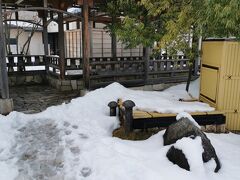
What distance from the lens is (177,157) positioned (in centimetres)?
451

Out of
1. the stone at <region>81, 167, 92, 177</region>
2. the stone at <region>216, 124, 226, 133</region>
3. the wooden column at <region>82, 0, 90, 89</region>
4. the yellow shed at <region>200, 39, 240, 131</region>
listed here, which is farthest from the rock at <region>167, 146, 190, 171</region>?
the wooden column at <region>82, 0, 90, 89</region>

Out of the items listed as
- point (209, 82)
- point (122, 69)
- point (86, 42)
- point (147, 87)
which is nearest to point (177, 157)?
point (209, 82)

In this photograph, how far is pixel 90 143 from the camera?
5.55 meters

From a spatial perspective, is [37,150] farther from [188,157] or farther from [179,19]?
[179,19]

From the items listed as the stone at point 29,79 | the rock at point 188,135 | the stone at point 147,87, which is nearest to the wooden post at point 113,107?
the rock at point 188,135

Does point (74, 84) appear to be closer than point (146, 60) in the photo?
No

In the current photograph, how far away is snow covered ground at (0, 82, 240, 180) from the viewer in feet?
14.3

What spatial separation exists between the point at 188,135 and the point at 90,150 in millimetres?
1951

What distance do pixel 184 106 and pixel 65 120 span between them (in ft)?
10.8

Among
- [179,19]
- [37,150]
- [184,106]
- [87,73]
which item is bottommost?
[37,150]

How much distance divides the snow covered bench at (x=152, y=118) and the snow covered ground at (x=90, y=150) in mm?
263

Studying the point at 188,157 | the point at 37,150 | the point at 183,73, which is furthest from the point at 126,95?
the point at 183,73

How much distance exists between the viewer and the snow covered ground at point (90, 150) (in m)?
4.36

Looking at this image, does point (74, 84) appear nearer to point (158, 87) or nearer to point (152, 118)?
point (158, 87)
